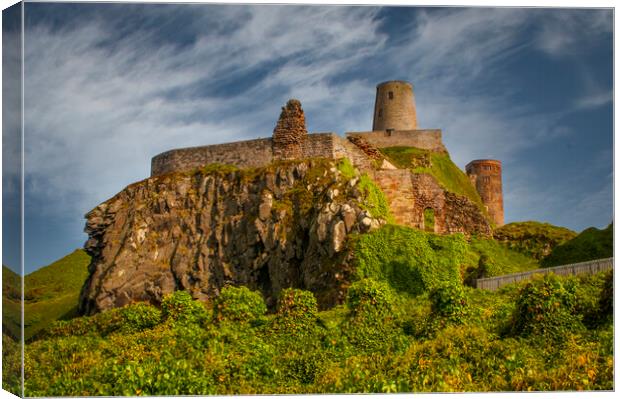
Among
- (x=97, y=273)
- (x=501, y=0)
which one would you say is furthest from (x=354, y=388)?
(x=97, y=273)

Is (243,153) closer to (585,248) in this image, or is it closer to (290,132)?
(290,132)

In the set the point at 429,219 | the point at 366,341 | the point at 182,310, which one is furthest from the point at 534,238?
the point at 182,310

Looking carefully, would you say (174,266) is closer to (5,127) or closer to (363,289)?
(363,289)

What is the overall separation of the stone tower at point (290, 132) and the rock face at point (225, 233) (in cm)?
95

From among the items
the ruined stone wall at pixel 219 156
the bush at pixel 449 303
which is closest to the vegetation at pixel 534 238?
the ruined stone wall at pixel 219 156

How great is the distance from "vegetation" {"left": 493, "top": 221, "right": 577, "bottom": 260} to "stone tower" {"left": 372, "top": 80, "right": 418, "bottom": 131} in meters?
11.5

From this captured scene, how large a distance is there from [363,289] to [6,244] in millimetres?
9703

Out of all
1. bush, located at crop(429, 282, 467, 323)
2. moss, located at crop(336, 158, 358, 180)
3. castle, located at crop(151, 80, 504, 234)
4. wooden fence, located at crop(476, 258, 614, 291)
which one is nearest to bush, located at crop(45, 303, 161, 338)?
bush, located at crop(429, 282, 467, 323)

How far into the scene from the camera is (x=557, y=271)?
862 inches

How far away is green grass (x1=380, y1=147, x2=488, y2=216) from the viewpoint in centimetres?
3294

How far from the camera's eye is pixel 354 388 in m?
13.8

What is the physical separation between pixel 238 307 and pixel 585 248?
12.0 m

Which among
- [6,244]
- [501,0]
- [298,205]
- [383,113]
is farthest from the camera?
[383,113]

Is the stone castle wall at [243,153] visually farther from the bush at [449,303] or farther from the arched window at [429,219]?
the bush at [449,303]
